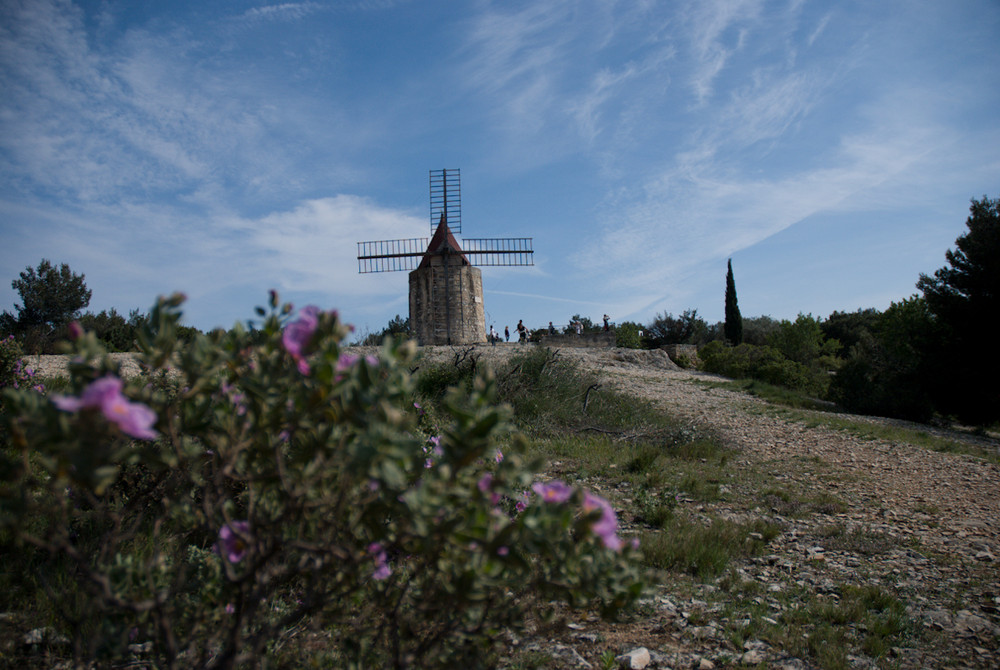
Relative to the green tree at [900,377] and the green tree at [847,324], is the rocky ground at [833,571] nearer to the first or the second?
the green tree at [900,377]

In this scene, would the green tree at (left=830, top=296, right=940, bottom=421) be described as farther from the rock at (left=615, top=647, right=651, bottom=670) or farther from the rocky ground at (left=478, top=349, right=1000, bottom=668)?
the rock at (left=615, top=647, right=651, bottom=670)

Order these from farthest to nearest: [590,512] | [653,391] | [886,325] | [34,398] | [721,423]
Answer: [886,325] → [653,391] → [721,423] → [590,512] → [34,398]

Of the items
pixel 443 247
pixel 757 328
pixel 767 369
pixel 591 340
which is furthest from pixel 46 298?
pixel 757 328

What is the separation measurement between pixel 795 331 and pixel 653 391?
44.5 ft

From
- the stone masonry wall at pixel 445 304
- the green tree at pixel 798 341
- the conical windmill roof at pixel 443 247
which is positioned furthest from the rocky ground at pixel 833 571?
the conical windmill roof at pixel 443 247

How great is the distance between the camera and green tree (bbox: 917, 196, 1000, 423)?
485 inches

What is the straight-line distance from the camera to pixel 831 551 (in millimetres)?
3982

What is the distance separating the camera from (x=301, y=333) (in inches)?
47.9

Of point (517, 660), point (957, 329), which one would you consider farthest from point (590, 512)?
point (957, 329)

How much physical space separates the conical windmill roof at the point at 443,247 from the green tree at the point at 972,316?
58.3 ft

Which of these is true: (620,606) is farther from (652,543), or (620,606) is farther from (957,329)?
(957,329)

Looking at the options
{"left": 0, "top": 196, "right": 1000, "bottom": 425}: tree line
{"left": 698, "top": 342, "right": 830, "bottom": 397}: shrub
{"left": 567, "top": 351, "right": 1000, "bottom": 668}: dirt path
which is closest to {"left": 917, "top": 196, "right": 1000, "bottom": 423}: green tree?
{"left": 0, "top": 196, "right": 1000, "bottom": 425}: tree line

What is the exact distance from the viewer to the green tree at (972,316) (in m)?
12.3

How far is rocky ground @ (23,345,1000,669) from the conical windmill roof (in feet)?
63.7
